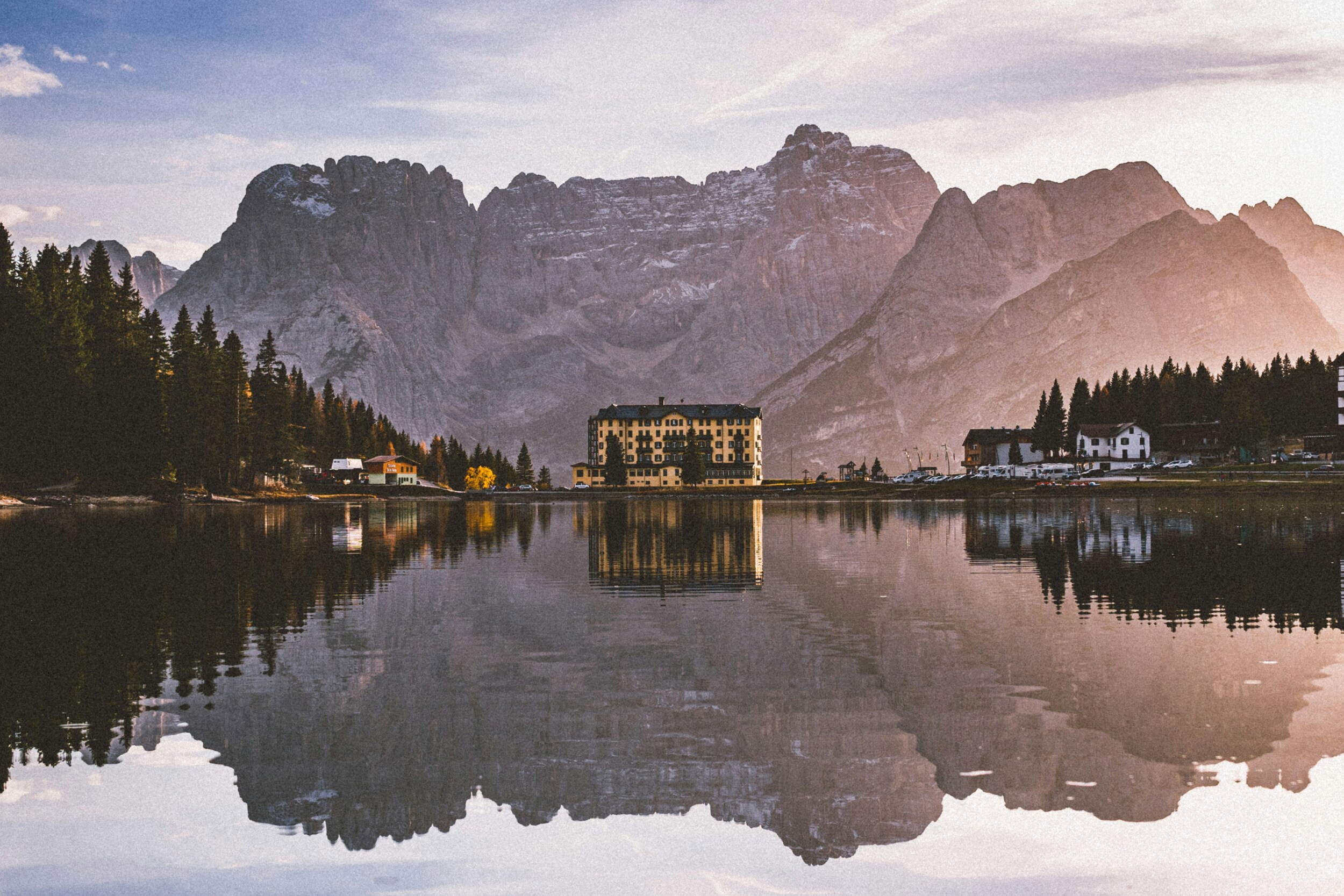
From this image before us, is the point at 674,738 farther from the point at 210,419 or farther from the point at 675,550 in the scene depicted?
the point at 210,419

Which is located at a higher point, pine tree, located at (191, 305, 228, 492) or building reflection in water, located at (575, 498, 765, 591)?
pine tree, located at (191, 305, 228, 492)

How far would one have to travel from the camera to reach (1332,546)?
67125 mm

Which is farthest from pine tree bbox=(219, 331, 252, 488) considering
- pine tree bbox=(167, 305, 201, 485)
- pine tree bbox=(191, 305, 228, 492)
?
pine tree bbox=(167, 305, 201, 485)

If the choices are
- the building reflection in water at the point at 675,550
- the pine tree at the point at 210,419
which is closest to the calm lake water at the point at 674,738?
the building reflection in water at the point at 675,550

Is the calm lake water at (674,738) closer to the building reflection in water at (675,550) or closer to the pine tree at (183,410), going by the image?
the building reflection in water at (675,550)

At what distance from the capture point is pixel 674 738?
21766 mm

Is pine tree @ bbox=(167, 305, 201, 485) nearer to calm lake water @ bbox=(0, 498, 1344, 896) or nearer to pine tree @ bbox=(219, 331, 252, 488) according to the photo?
pine tree @ bbox=(219, 331, 252, 488)

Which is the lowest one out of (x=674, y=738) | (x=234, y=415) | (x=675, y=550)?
(x=675, y=550)

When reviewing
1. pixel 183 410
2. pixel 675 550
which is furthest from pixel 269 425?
pixel 675 550

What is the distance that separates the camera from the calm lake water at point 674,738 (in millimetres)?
16000

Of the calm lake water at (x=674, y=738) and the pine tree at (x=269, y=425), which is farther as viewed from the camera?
the pine tree at (x=269, y=425)

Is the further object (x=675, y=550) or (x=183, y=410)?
(x=183, y=410)

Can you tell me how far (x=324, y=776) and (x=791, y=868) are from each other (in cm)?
816

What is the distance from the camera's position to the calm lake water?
52.5ft
